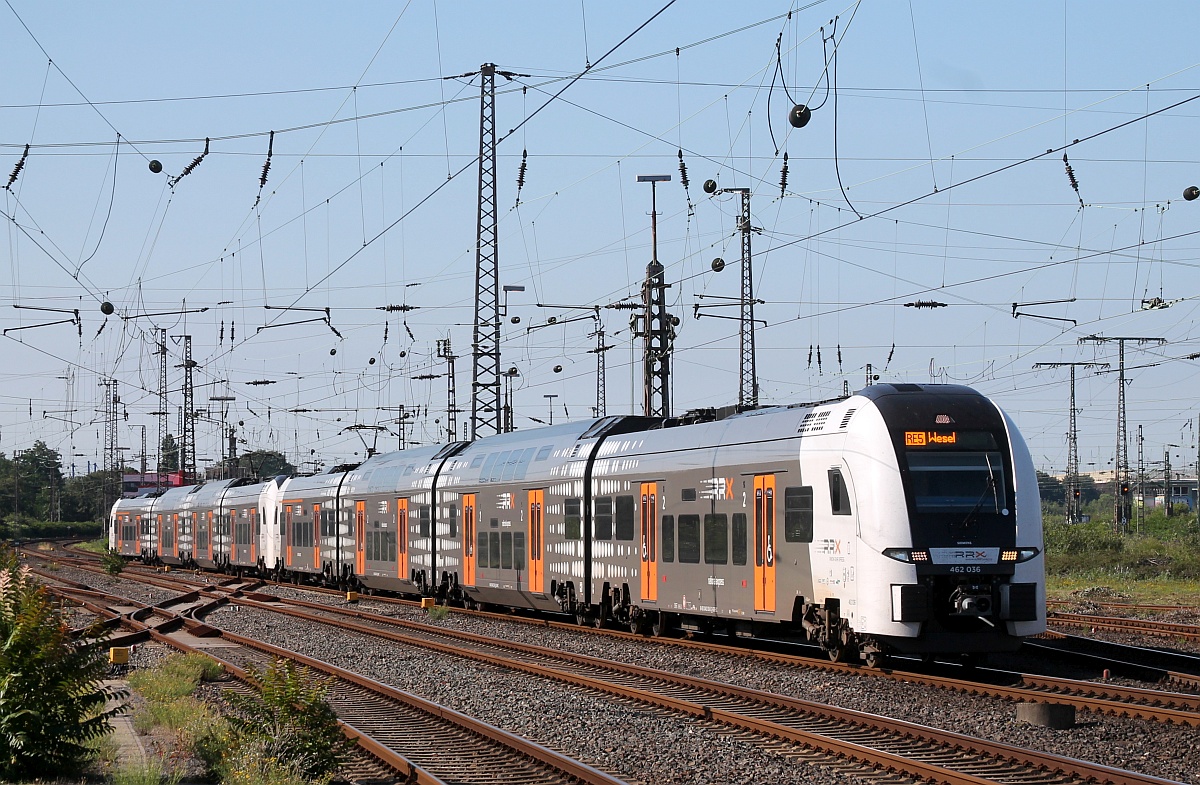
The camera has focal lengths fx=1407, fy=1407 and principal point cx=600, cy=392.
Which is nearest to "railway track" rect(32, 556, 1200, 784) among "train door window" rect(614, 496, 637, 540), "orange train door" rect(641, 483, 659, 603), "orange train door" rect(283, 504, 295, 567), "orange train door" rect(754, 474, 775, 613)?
"orange train door" rect(754, 474, 775, 613)

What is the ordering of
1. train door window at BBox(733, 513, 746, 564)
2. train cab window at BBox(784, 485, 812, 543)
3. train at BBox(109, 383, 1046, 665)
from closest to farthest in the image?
train at BBox(109, 383, 1046, 665) → train cab window at BBox(784, 485, 812, 543) → train door window at BBox(733, 513, 746, 564)

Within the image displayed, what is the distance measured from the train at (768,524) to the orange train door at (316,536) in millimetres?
10918

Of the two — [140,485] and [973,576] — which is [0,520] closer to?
[140,485]

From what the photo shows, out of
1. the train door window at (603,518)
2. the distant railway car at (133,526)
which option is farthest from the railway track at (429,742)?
the distant railway car at (133,526)

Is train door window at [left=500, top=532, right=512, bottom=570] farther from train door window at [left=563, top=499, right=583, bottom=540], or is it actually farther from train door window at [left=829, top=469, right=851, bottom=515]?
train door window at [left=829, top=469, right=851, bottom=515]

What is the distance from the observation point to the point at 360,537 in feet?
139

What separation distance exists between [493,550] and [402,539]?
7.47 meters

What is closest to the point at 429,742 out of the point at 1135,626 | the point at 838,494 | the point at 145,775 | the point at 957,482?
the point at 145,775

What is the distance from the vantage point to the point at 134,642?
2598cm

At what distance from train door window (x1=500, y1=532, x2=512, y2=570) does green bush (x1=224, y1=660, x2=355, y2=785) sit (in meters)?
17.5

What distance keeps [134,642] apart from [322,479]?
21689 millimetres

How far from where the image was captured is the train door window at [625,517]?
2458cm

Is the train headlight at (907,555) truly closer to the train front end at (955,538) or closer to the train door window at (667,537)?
the train front end at (955,538)

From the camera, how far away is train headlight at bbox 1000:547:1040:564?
56.7ft
